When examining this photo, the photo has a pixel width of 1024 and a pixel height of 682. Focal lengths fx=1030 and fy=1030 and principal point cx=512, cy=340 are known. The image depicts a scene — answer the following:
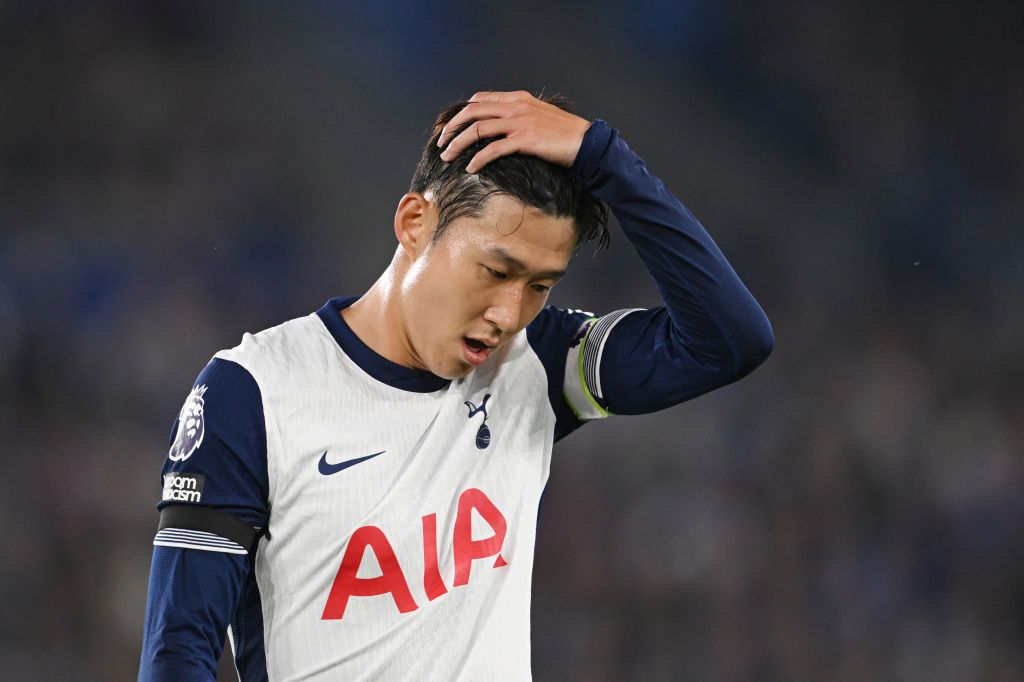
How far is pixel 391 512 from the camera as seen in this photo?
4.75 feet

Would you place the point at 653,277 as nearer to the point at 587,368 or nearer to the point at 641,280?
the point at 587,368

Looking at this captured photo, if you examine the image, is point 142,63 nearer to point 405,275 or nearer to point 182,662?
point 405,275

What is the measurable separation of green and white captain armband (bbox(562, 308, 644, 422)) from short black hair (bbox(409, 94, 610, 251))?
0.20 meters

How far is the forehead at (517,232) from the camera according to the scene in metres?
1.41

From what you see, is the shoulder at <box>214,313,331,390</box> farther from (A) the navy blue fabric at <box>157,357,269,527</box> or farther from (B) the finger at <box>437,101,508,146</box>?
(B) the finger at <box>437,101,508,146</box>

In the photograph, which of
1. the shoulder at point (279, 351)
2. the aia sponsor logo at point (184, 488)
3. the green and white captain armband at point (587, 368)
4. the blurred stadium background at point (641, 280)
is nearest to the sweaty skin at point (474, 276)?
the shoulder at point (279, 351)

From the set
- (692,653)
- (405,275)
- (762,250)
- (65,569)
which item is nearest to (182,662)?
(405,275)

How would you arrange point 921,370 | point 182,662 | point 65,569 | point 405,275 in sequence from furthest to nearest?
point 921,370 < point 65,569 < point 405,275 < point 182,662

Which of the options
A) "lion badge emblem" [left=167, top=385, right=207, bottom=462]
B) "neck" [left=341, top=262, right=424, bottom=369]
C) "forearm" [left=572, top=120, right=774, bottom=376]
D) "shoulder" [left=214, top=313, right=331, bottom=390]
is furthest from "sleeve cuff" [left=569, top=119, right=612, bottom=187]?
"lion badge emblem" [left=167, top=385, right=207, bottom=462]

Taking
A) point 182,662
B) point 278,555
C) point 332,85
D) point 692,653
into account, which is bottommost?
point 692,653

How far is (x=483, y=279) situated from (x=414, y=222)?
189mm

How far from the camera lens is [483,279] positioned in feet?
4.70

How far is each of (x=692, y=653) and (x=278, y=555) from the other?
8.29 ft

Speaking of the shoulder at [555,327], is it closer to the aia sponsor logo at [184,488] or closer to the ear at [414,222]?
the ear at [414,222]
